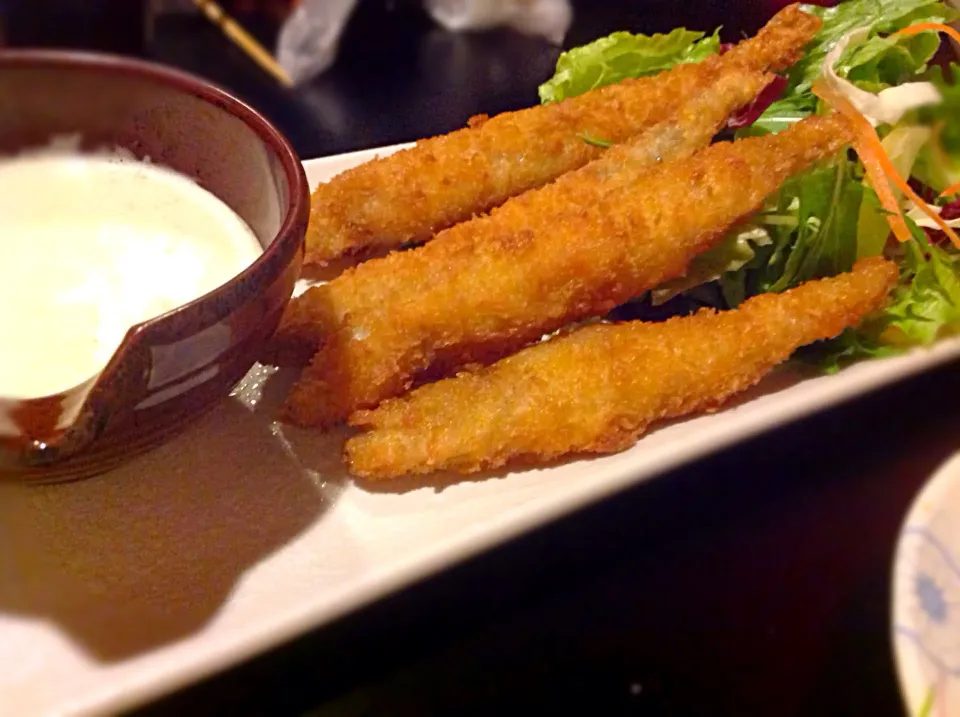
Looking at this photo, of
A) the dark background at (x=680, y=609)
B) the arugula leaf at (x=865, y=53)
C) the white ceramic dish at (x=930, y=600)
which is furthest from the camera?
the arugula leaf at (x=865, y=53)

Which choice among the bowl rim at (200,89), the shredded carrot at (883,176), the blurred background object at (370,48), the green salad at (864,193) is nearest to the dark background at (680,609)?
the green salad at (864,193)

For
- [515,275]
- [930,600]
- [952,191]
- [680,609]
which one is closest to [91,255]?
[515,275]

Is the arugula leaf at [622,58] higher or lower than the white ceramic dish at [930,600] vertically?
higher

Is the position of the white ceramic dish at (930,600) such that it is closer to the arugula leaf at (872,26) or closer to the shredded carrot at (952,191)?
the shredded carrot at (952,191)

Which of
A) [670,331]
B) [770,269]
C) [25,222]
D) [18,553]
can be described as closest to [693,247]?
[670,331]

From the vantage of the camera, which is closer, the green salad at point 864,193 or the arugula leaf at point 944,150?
the green salad at point 864,193

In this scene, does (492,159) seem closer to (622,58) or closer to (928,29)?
(622,58)

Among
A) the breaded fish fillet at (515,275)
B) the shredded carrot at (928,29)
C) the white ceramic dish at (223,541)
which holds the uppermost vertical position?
the shredded carrot at (928,29)

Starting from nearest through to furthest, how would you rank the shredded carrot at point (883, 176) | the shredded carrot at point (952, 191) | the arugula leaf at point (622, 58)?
the shredded carrot at point (883, 176)
the shredded carrot at point (952, 191)
the arugula leaf at point (622, 58)
